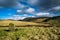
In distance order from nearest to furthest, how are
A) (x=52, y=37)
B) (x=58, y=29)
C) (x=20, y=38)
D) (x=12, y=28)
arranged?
(x=20, y=38), (x=52, y=37), (x=58, y=29), (x=12, y=28)

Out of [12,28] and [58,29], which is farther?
[12,28]

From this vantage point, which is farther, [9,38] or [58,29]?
[58,29]

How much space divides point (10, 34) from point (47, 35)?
3234 millimetres

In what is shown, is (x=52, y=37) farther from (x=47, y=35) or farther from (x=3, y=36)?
(x=3, y=36)

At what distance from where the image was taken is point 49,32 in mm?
15312

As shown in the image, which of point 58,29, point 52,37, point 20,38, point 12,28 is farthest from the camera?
point 12,28

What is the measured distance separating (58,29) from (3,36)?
5.53m

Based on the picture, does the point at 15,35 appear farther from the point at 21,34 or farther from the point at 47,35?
the point at 47,35

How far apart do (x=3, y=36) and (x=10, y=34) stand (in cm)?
78

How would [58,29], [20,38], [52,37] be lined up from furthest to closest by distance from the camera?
[58,29]
[52,37]
[20,38]

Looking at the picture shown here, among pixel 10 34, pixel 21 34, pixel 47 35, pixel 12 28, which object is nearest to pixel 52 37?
pixel 47 35

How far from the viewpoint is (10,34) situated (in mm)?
14672

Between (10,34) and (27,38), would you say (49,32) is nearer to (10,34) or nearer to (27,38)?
(27,38)

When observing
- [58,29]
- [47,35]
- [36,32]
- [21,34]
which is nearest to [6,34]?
[21,34]
